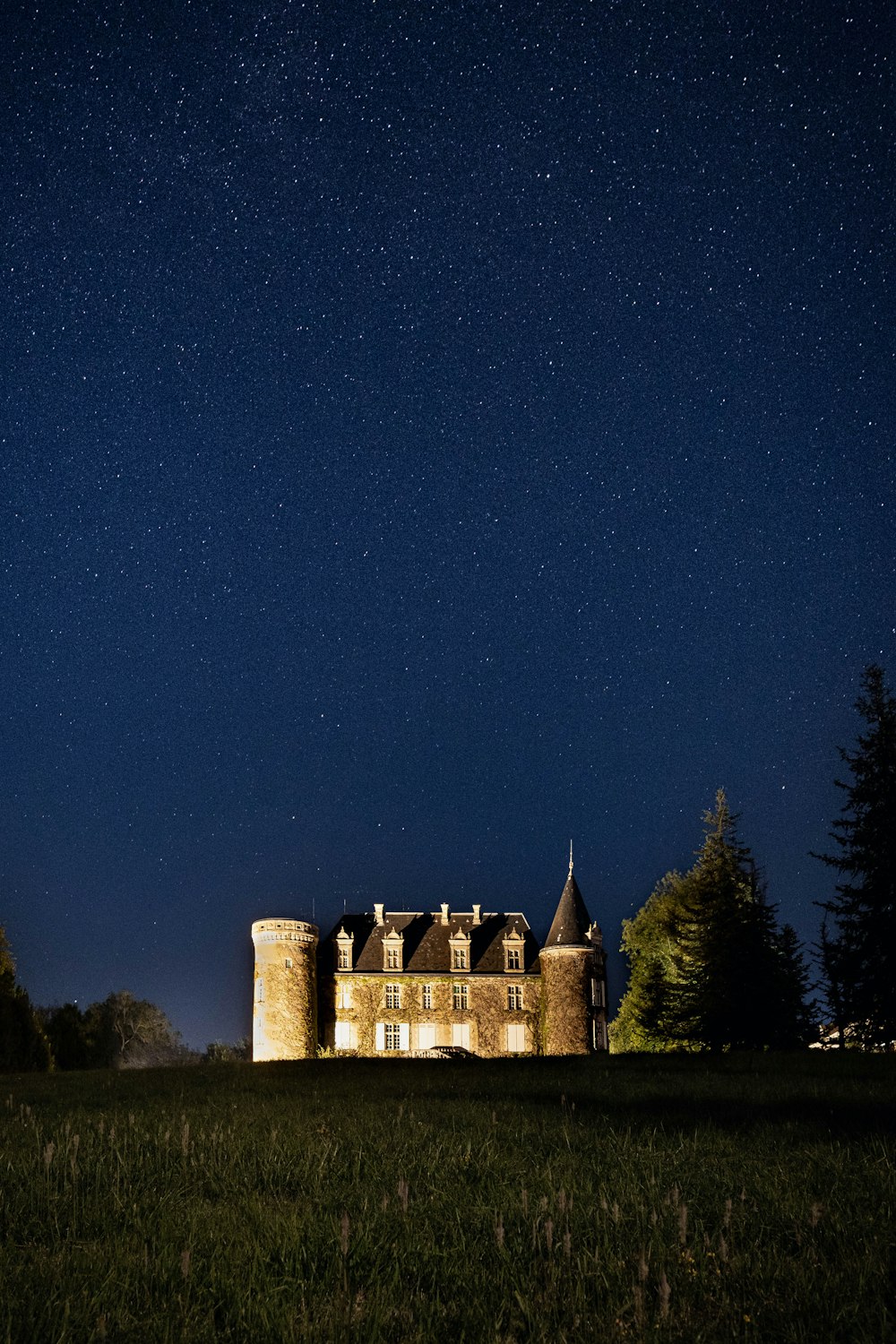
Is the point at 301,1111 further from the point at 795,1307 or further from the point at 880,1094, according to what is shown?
the point at 880,1094

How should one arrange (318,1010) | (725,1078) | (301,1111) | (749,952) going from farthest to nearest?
1. (318,1010)
2. (749,952)
3. (725,1078)
4. (301,1111)

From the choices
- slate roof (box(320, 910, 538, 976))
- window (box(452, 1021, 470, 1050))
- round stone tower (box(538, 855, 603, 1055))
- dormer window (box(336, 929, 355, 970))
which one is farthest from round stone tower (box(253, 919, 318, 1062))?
round stone tower (box(538, 855, 603, 1055))

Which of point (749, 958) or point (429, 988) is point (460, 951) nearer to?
point (429, 988)

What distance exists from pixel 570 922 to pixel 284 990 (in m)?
17.2

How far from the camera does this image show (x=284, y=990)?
55906 millimetres

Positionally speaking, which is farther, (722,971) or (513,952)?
(513,952)

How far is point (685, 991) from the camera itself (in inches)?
1703

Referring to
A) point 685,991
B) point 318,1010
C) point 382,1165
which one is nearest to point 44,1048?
point 318,1010

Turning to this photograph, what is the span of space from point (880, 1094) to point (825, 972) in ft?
76.0

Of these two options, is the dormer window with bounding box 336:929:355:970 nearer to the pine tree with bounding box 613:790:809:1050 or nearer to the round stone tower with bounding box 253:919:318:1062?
the round stone tower with bounding box 253:919:318:1062

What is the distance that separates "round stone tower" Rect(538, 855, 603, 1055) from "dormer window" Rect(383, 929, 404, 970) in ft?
27.9

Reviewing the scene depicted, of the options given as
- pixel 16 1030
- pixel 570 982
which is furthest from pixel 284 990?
pixel 570 982

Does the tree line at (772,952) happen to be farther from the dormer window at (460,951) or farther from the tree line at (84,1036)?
the tree line at (84,1036)

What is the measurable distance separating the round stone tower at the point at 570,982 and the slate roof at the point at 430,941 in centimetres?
283
